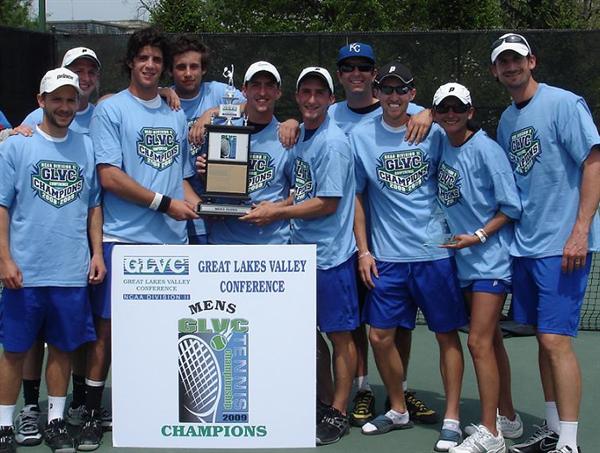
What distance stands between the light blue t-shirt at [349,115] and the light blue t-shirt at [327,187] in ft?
0.86

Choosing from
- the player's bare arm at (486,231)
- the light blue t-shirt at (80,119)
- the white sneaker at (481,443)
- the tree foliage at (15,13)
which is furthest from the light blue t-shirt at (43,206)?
the tree foliage at (15,13)

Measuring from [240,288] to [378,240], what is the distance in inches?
31.6

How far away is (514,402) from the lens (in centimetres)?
536

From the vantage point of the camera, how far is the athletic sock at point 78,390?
4984 millimetres

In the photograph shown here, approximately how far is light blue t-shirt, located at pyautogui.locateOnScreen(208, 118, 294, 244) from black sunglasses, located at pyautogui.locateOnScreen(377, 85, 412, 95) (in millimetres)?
560

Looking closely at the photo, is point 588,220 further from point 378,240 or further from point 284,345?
point 284,345

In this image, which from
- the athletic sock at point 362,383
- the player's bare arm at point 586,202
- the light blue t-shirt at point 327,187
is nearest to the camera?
the player's bare arm at point 586,202

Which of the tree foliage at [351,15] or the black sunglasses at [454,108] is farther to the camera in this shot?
the tree foliage at [351,15]

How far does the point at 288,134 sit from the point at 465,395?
1.94m

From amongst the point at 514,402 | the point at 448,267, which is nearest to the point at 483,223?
the point at 448,267

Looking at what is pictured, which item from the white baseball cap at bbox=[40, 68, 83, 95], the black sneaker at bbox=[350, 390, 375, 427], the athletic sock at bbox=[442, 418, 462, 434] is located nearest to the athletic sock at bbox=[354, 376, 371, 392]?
the black sneaker at bbox=[350, 390, 375, 427]

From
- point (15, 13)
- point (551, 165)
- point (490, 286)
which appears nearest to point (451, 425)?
point (490, 286)

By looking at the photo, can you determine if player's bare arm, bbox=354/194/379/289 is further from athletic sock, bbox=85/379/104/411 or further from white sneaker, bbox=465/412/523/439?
athletic sock, bbox=85/379/104/411

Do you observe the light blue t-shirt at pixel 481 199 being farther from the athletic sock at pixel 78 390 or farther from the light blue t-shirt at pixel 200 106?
the athletic sock at pixel 78 390
